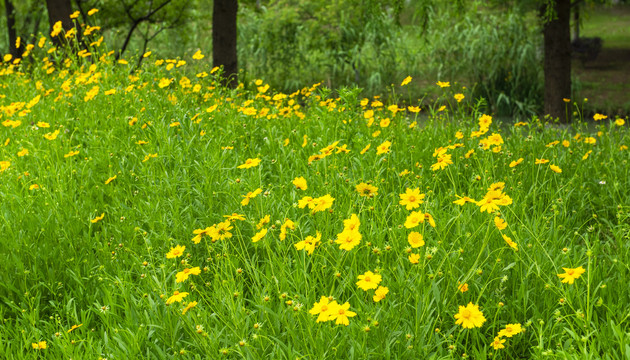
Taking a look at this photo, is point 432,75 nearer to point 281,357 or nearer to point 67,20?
point 67,20

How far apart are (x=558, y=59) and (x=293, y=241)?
5.83 metres

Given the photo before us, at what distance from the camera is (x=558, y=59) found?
6.97 metres

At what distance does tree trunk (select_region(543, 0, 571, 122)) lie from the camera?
688 cm

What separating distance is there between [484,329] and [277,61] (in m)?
11.1

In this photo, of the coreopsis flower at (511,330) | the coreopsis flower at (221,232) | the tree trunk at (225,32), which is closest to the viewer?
the coreopsis flower at (511,330)

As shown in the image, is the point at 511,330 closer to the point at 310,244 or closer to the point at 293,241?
the point at 310,244

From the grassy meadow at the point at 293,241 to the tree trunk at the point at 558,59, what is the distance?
9.87ft

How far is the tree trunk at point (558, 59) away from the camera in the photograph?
22.6 ft

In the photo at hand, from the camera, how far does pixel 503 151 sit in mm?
3389

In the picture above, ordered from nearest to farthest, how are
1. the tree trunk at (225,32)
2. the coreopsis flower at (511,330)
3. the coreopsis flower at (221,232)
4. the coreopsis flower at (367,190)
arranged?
the coreopsis flower at (511,330) → the coreopsis flower at (221,232) → the coreopsis flower at (367,190) → the tree trunk at (225,32)

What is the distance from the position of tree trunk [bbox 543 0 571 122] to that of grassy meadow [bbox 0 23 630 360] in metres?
3.01

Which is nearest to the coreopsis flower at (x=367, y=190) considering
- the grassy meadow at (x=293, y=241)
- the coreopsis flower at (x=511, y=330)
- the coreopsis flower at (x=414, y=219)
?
the grassy meadow at (x=293, y=241)

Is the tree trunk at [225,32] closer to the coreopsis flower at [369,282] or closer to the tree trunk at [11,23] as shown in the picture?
the coreopsis flower at [369,282]

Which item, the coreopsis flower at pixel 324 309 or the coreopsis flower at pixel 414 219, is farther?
the coreopsis flower at pixel 414 219
